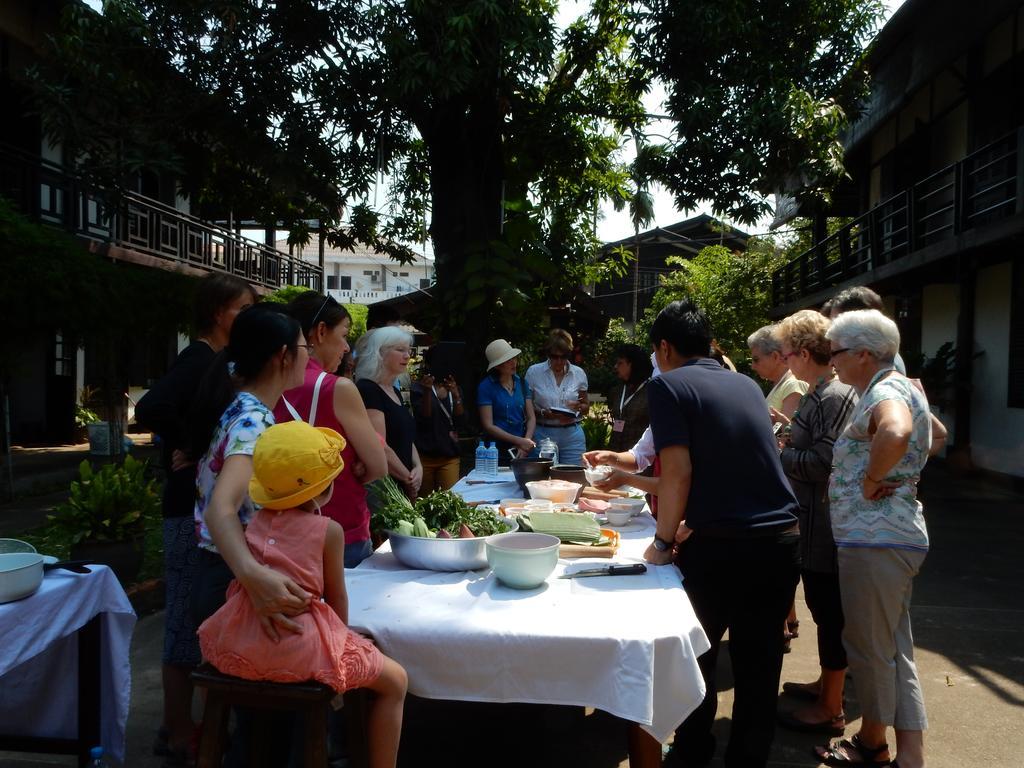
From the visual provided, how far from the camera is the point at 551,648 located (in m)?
2.15

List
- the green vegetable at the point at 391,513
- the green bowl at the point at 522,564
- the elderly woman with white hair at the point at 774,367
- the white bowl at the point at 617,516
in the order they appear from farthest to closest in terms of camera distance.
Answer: the elderly woman with white hair at the point at 774,367 < the white bowl at the point at 617,516 < the green vegetable at the point at 391,513 < the green bowl at the point at 522,564

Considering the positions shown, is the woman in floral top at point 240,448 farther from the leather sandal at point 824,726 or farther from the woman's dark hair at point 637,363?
the woman's dark hair at point 637,363

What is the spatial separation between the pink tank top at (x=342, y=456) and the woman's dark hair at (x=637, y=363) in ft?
10.7

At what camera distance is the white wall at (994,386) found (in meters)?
10.8

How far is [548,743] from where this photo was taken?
3301mm

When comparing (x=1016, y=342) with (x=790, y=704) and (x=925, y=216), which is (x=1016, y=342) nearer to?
(x=925, y=216)

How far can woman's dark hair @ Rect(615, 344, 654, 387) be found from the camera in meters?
5.83

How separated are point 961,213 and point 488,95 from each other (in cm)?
669

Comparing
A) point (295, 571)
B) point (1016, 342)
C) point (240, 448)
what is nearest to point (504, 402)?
point (240, 448)

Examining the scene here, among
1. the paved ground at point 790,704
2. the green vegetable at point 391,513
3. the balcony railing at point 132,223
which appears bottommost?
the paved ground at point 790,704

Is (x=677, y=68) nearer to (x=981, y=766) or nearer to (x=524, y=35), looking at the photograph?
(x=524, y=35)

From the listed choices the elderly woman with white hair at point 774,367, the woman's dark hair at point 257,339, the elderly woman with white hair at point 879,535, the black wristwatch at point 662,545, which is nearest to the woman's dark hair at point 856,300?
the elderly woman with white hair at point 774,367

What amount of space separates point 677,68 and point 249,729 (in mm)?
8018

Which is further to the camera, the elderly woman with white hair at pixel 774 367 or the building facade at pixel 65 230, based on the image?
the building facade at pixel 65 230
